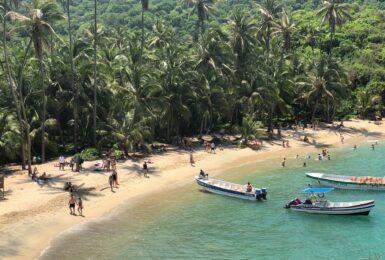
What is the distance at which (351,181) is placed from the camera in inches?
1877

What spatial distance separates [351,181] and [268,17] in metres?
40.3

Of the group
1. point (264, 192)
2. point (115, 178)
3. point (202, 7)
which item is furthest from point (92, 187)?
point (202, 7)

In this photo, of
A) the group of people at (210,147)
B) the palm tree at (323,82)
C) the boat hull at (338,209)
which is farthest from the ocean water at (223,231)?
the palm tree at (323,82)

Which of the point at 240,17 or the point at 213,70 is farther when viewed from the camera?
the point at 240,17

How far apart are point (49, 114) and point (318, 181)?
2990 cm

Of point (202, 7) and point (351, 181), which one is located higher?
point (202, 7)

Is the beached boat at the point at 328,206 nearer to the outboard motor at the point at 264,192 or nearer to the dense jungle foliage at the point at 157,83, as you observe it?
the outboard motor at the point at 264,192

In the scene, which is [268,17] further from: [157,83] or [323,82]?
[157,83]

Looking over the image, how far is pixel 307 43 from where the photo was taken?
10769 cm

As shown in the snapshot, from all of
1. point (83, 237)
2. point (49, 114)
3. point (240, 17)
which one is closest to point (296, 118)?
point (240, 17)

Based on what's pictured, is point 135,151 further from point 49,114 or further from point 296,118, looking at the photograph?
point 296,118

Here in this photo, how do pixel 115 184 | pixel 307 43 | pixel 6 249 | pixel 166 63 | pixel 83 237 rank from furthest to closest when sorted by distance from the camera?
1. pixel 307 43
2. pixel 166 63
3. pixel 115 184
4. pixel 83 237
5. pixel 6 249

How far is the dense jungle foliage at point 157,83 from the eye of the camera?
5128 cm

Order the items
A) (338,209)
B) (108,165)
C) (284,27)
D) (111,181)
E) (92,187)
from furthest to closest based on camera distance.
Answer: (284,27)
(108,165)
(111,181)
(92,187)
(338,209)
